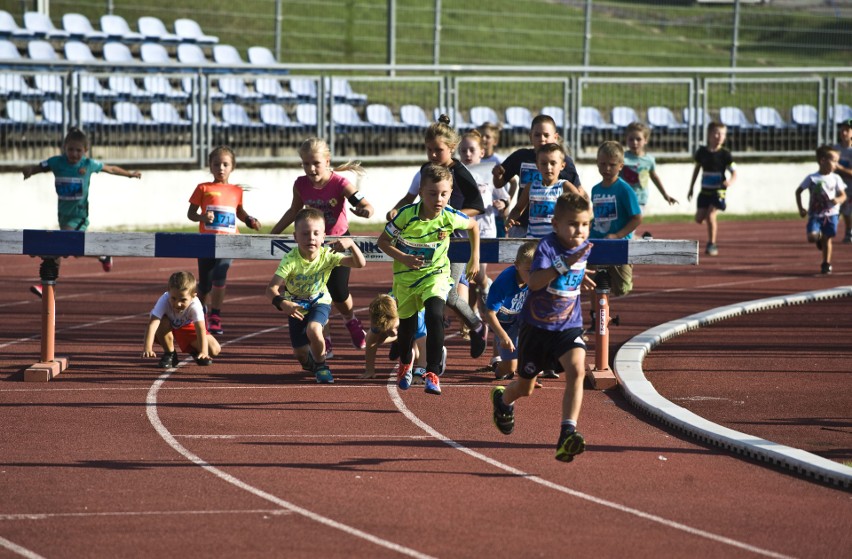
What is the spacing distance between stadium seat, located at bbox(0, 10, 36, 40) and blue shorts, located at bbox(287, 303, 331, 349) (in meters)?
15.3

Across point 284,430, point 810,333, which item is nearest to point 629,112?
point 810,333

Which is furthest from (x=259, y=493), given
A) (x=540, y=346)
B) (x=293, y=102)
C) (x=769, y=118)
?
(x=769, y=118)

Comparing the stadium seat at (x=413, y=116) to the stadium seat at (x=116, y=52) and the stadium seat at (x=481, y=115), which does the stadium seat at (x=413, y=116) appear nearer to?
the stadium seat at (x=481, y=115)

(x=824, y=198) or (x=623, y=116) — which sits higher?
(x=623, y=116)

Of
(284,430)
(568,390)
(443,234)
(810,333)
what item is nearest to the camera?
(568,390)

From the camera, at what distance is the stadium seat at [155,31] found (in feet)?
85.2

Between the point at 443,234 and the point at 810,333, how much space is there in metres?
4.92

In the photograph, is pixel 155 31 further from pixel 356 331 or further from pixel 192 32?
pixel 356 331

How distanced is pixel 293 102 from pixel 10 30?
16.8 feet

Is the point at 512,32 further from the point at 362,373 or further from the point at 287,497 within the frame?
the point at 287,497

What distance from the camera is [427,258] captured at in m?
9.47

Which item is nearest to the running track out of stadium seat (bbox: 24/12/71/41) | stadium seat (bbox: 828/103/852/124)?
stadium seat (bbox: 24/12/71/41)

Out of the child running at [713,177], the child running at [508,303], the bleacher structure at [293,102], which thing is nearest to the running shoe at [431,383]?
the child running at [508,303]

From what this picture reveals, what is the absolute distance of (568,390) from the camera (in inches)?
299
